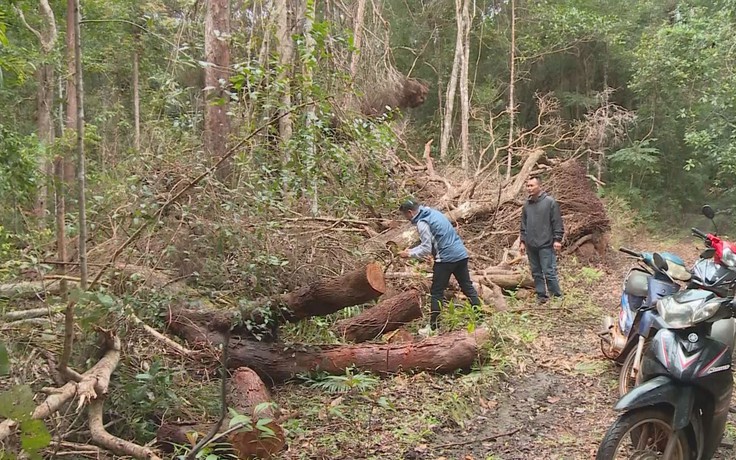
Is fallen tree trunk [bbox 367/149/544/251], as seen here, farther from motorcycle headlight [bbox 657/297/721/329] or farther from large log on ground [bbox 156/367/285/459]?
Result: motorcycle headlight [bbox 657/297/721/329]

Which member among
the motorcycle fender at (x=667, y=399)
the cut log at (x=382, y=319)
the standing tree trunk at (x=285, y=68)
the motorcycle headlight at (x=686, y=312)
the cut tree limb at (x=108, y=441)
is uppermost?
the standing tree trunk at (x=285, y=68)

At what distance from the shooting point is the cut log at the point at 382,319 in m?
6.29

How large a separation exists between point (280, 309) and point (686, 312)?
3.49m

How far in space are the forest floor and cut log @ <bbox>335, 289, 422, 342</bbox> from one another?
988 millimetres

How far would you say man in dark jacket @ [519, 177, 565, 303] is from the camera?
7.70 metres

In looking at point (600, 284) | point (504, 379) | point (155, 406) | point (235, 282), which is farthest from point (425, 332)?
point (600, 284)

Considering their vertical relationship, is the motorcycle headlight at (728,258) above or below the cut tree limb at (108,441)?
above

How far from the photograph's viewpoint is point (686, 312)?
334 cm

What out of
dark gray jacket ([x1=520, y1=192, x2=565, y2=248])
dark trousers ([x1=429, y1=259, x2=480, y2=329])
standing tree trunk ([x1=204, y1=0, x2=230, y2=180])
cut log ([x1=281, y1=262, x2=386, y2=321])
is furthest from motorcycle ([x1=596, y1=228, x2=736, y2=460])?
standing tree trunk ([x1=204, y1=0, x2=230, y2=180])

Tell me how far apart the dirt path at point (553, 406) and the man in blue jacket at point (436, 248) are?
1304 millimetres

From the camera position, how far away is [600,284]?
9.64 meters

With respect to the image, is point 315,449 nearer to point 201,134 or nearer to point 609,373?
point 609,373

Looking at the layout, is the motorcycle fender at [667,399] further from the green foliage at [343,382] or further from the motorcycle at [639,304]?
the green foliage at [343,382]

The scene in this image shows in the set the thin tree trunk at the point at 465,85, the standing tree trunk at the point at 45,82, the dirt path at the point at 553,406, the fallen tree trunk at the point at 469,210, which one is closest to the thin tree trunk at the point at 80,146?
the dirt path at the point at 553,406
